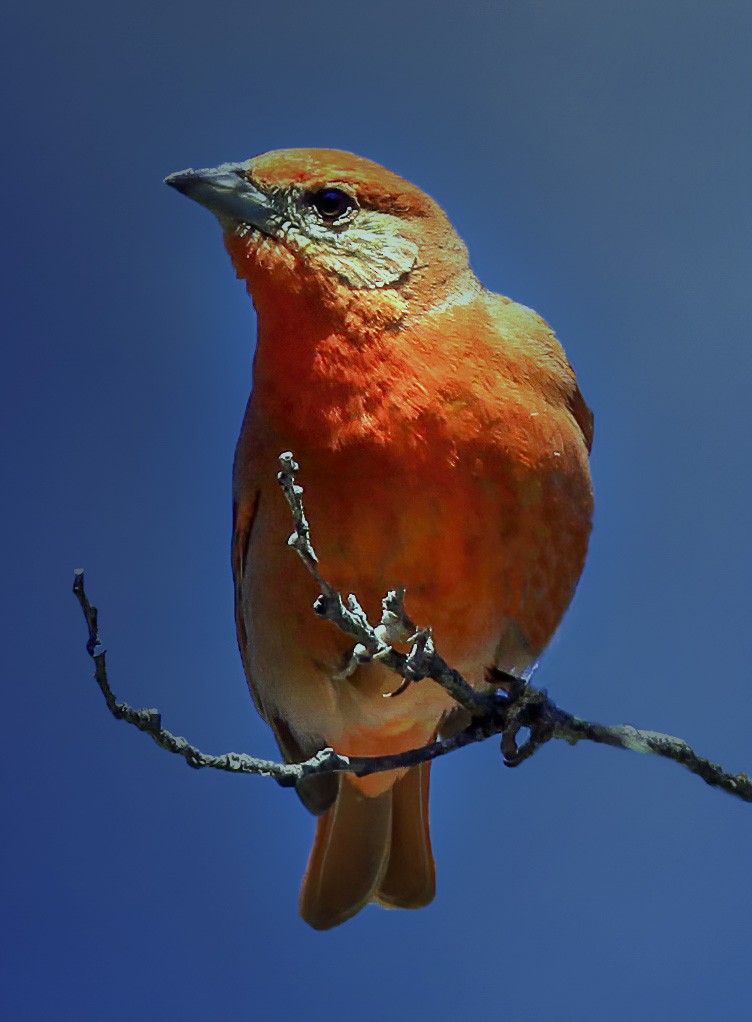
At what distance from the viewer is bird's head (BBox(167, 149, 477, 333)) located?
212 cm

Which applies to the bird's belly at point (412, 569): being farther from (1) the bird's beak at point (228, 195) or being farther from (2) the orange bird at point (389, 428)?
(1) the bird's beak at point (228, 195)

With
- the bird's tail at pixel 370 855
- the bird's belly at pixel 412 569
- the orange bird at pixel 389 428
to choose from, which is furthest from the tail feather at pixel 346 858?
the orange bird at pixel 389 428

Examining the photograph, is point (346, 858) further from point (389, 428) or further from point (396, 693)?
point (389, 428)

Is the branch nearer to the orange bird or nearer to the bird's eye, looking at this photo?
the orange bird

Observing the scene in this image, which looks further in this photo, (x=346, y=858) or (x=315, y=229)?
(x=346, y=858)

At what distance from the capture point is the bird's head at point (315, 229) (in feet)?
6.95

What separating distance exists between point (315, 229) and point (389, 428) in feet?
1.31

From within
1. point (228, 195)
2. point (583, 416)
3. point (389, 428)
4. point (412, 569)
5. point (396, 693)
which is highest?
point (228, 195)

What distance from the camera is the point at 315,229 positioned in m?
2.14

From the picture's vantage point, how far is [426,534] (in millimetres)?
2100

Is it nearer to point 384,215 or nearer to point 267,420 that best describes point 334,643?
point 267,420

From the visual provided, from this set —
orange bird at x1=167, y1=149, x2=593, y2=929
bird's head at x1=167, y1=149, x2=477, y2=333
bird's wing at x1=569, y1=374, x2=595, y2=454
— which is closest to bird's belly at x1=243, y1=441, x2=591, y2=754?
orange bird at x1=167, y1=149, x2=593, y2=929

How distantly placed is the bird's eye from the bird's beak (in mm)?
86

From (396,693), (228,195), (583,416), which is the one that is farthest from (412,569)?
(228,195)
